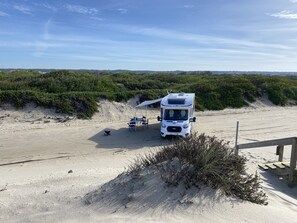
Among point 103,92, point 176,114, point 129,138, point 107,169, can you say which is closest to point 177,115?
point 176,114

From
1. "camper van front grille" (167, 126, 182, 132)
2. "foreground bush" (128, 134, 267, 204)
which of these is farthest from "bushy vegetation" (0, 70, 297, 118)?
"foreground bush" (128, 134, 267, 204)

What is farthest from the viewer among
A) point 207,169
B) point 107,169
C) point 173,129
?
point 173,129

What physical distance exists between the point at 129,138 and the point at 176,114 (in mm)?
3031

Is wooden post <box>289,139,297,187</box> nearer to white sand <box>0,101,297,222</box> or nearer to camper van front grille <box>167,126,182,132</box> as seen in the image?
white sand <box>0,101,297,222</box>

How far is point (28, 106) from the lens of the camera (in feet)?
76.1

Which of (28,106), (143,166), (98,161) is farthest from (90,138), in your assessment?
(143,166)

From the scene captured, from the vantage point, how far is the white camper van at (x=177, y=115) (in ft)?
56.4

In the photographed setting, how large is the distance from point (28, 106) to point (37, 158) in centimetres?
981

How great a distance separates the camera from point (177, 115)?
17.8 m

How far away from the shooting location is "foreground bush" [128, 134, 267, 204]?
6.66 meters

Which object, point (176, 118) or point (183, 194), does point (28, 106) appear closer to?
point (176, 118)

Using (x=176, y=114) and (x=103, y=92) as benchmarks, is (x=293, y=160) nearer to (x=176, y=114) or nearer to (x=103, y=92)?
(x=176, y=114)

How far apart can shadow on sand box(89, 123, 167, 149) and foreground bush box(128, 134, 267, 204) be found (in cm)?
933

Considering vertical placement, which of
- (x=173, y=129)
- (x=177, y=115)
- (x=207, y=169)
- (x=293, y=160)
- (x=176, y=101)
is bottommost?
(x=173, y=129)
